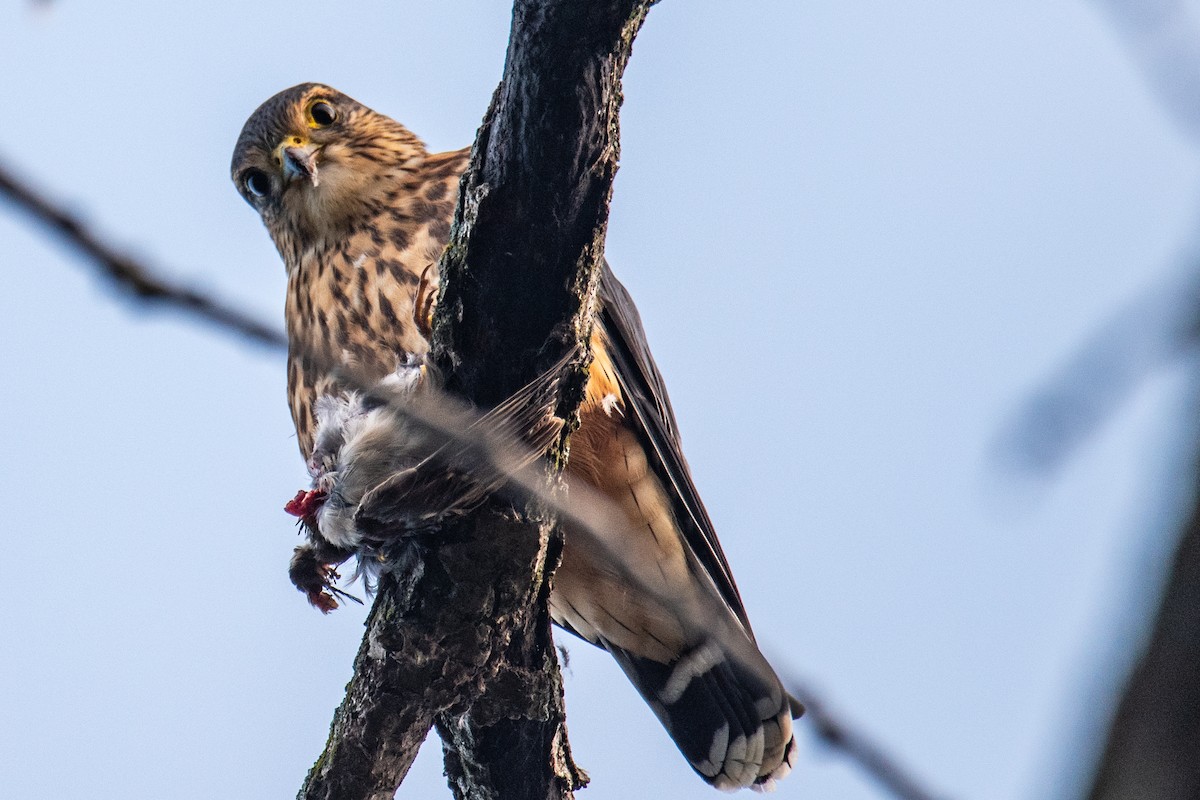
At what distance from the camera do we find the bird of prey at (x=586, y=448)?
2301mm

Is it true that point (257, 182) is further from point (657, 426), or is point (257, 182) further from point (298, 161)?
point (657, 426)

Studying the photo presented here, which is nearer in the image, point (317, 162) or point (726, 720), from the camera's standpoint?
point (726, 720)

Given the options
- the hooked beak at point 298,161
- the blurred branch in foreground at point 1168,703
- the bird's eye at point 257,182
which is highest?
the bird's eye at point 257,182

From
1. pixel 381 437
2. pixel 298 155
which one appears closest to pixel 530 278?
pixel 381 437

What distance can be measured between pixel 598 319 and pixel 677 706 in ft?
2.97

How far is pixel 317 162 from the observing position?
328 cm

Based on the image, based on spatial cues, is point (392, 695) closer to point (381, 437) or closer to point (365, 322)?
point (381, 437)

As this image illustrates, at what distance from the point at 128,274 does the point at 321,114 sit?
2.95 metres

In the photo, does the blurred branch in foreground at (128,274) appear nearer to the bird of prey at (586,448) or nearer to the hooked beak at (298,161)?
the bird of prey at (586,448)

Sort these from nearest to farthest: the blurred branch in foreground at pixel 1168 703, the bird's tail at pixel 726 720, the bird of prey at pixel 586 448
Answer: the blurred branch in foreground at pixel 1168 703 < the bird of prey at pixel 586 448 < the bird's tail at pixel 726 720

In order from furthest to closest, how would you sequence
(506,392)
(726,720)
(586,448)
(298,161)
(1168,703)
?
1. (298,161)
2. (726,720)
3. (586,448)
4. (506,392)
5. (1168,703)

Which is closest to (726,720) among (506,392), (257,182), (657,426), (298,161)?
(657,426)

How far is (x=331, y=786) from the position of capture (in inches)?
82.7

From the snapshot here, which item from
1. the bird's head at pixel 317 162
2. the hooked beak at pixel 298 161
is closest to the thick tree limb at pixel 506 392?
the bird's head at pixel 317 162
